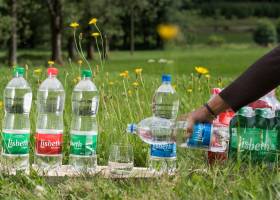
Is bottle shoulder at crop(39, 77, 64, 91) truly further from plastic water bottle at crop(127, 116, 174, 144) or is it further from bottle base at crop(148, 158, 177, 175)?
bottle base at crop(148, 158, 177, 175)

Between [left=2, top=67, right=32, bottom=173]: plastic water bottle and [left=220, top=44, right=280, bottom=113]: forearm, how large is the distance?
4.12 feet

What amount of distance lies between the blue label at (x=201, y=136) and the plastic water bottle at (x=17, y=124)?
1.01 meters

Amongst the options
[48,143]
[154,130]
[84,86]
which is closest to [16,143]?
[48,143]

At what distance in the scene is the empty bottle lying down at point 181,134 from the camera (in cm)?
452

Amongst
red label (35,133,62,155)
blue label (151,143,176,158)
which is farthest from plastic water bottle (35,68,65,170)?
blue label (151,143,176,158)

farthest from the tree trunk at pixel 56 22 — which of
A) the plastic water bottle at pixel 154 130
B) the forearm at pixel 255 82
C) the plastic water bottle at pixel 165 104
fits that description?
the forearm at pixel 255 82

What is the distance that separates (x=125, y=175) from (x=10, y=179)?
0.66m

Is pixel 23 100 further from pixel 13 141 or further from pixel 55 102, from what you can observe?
pixel 13 141

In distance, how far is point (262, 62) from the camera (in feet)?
13.4

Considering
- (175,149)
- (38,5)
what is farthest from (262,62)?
Answer: (38,5)

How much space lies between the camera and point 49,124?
4.86 metres

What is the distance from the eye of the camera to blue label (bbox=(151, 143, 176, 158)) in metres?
4.55

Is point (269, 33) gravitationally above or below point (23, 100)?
above

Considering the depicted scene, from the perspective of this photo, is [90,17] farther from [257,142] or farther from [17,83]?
[257,142]
